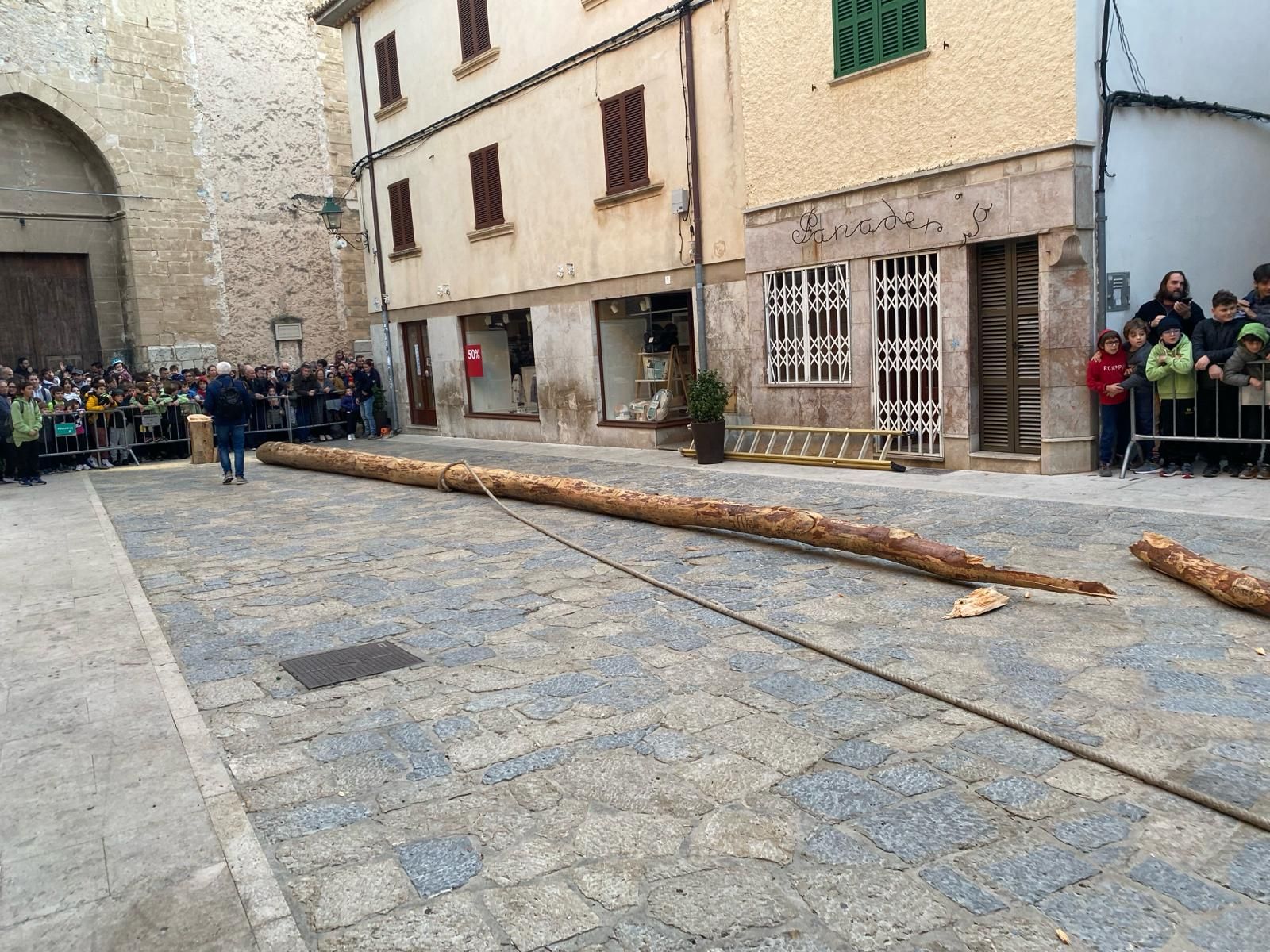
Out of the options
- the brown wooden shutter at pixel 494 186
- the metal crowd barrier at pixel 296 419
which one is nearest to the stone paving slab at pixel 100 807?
the brown wooden shutter at pixel 494 186

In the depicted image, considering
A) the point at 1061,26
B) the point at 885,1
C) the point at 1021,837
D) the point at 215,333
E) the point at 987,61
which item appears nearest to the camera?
the point at 1021,837

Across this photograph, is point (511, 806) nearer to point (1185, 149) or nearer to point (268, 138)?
point (1185, 149)

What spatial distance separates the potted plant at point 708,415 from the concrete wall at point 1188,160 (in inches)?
185

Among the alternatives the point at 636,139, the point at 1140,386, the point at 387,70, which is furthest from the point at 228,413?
the point at 1140,386

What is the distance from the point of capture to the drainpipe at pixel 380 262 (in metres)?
22.3

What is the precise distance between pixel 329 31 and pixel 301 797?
27055 millimetres

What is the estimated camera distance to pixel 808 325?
41.5ft

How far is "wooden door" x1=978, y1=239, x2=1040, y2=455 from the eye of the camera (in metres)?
10.5

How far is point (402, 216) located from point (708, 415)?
37.8 ft

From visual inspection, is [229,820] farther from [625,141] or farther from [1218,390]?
[625,141]

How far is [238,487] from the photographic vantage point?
1370cm

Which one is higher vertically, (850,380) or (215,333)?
(215,333)

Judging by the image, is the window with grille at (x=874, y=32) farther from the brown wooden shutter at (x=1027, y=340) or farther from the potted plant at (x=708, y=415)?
the potted plant at (x=708, y=415)

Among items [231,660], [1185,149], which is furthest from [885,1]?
[231,660]
